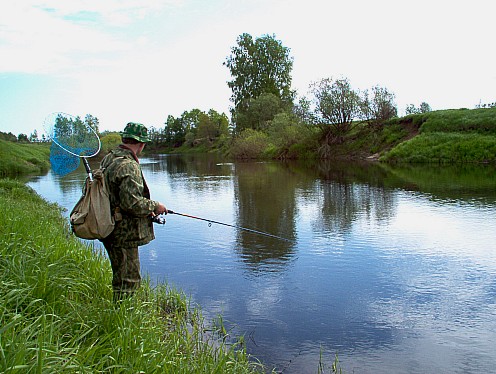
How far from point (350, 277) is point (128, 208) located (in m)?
4.22

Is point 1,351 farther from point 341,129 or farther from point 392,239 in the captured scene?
point 341,129

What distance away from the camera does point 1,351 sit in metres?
2.48

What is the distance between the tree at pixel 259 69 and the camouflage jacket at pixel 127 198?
179ft

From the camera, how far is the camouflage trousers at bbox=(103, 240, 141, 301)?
431 cm

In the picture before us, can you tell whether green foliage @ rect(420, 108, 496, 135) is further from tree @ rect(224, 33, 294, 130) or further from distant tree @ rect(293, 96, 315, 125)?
tree @ rect(224, 33, 294, 130)

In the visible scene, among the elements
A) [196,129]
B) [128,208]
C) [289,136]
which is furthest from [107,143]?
[196,129]

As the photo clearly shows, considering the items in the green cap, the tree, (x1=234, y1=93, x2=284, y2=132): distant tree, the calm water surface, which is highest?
the tree

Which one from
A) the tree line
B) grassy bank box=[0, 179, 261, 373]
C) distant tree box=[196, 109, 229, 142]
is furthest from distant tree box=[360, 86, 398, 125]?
distant tree box=[196, 109, 229, 142]

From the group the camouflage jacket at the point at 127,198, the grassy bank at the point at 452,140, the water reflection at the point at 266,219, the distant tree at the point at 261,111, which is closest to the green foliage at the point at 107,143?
the water reflection at the point at 266,219

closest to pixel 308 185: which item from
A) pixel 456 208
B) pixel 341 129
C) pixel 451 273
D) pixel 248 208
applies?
pixel 248 208

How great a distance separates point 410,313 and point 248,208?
28.3 ft

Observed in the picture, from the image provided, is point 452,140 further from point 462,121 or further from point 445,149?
point 462,121

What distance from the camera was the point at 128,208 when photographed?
4164mm

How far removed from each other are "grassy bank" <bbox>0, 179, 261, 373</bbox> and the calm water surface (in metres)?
0.78
